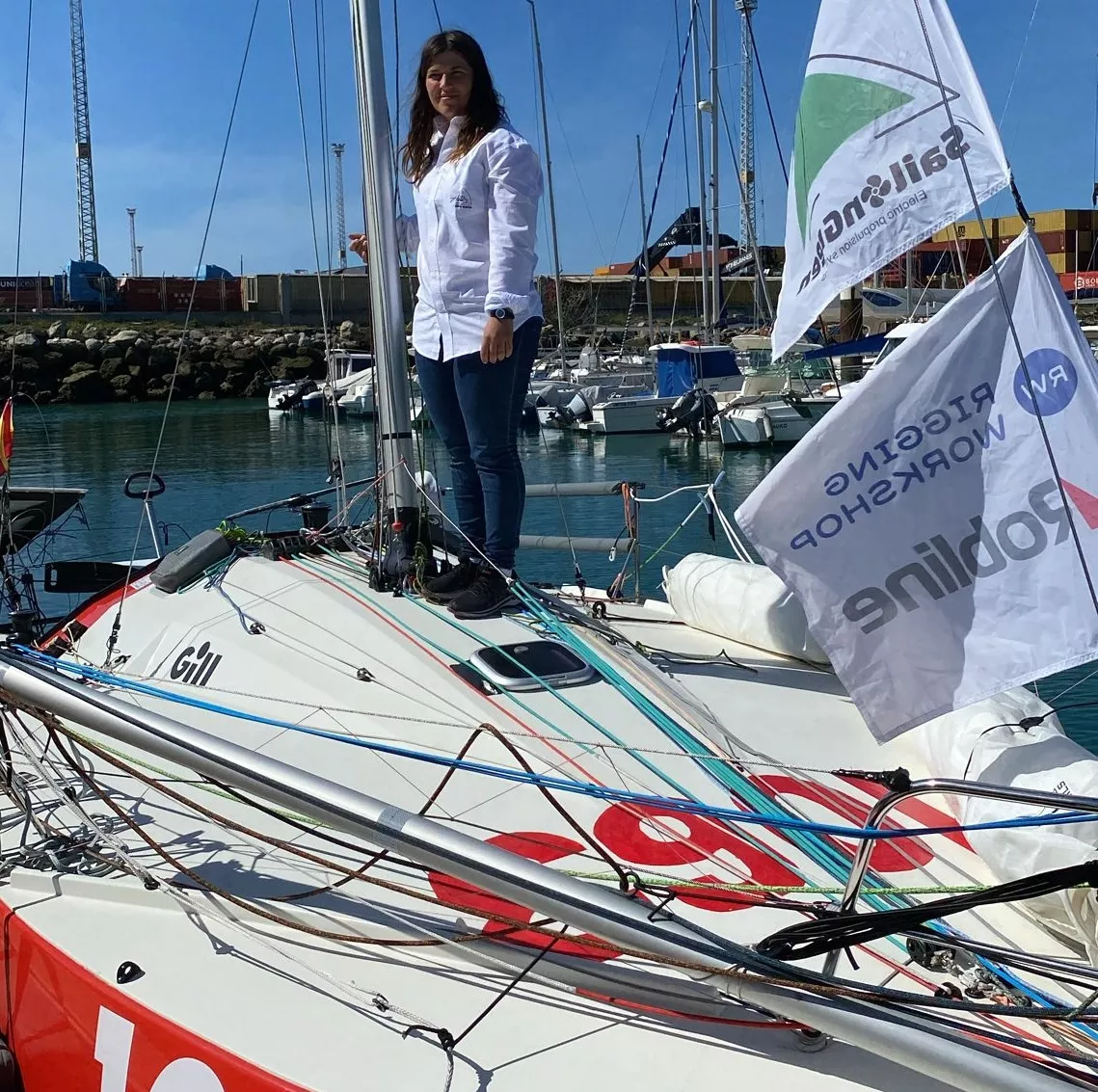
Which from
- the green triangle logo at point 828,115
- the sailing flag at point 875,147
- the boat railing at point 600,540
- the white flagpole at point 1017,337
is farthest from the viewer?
the boat railing at point 600,540

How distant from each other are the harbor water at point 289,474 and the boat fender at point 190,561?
86 centimetres

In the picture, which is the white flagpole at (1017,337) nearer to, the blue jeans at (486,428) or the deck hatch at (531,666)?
the deck hatch at (531,666)

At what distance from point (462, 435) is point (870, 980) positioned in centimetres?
256

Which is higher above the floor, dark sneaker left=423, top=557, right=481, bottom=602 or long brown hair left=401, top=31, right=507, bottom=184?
long brown hair left=401, top=31, right=507, bottom=184

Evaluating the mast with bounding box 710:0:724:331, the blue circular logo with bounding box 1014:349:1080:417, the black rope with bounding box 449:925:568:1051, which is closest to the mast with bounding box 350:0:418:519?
the black rope with bounding box 449:925:568:1051

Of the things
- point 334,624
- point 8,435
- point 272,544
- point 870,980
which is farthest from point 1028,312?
point 8,435

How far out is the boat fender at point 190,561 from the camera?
430cm

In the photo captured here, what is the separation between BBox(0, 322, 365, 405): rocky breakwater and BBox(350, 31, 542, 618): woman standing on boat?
41319 mm

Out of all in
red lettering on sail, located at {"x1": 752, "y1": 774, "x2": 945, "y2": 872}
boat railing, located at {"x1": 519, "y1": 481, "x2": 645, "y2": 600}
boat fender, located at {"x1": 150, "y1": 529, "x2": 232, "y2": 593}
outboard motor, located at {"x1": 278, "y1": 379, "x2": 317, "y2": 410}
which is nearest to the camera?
red lettering on sail, located at {"x1": 752, "y1": 774, "x2": 945, "y2": 872}

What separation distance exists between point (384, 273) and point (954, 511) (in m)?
2.62

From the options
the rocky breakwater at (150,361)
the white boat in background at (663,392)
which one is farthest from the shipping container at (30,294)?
the white boat in background at (663,392)

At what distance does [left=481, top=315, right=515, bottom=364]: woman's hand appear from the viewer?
364 cm

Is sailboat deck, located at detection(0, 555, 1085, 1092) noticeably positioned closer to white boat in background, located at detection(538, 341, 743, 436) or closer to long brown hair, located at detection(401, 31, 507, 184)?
long brown hair, located at detection(401, 31, 507, 184)

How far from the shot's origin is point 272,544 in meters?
4.39
